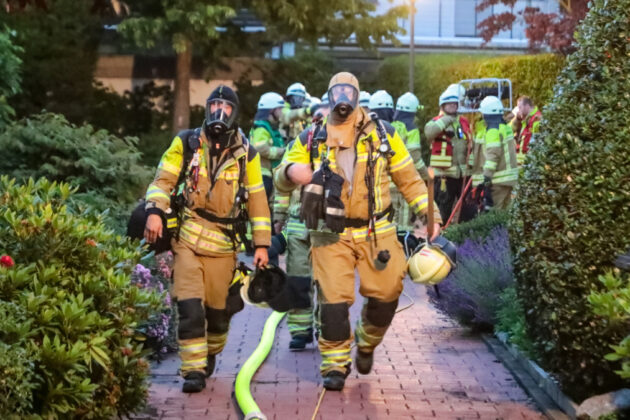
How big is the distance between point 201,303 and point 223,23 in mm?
21047

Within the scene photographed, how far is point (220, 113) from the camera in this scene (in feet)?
27.2

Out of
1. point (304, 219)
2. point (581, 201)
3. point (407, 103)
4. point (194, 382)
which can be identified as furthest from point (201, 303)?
point (407, 103)

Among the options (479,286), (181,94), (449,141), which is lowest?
(479,286)

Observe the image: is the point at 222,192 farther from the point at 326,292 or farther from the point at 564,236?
the point at 564,236

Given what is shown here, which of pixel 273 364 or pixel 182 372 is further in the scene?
pixel 273 364

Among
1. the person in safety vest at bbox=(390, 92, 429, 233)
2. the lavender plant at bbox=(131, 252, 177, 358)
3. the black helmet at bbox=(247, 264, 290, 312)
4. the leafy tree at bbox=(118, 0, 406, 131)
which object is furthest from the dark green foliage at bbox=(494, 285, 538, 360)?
the leafy tree at bbox=(118, 0, 406, 131)

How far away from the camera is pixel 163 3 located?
25.6 metres

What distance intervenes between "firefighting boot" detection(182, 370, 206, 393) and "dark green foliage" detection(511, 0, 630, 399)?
86.0 inches

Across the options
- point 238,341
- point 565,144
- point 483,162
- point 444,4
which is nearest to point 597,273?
point 565,144

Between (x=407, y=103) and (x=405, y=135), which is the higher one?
(x=407, y=103)

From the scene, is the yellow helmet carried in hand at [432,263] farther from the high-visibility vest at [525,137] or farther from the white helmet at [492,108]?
the high-visibility vest at [525,137]

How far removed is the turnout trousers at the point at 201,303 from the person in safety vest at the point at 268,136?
20.6 ft

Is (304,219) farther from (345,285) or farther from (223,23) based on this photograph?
(223,23)

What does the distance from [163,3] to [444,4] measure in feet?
51.3
